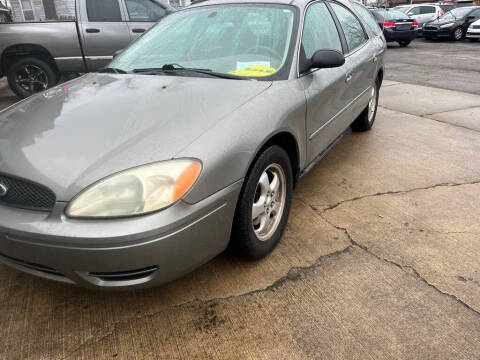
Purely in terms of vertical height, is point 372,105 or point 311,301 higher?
point 372,105

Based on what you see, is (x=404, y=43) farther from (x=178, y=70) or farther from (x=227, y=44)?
(x=178, y=70)

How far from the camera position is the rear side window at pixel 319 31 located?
9.36 ft

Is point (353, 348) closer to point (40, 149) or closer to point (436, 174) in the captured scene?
point (40, 149)

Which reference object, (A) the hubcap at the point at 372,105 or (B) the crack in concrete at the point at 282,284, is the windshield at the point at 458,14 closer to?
(A) the hubcap at the point at 372,105

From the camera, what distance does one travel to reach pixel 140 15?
22.6ft

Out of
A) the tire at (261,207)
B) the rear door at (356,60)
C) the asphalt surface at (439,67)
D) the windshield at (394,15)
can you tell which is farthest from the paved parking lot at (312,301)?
the windshield at (394,15)

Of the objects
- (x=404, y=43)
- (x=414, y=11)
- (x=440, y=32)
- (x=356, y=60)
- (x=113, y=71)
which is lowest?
(x=404, y=43)

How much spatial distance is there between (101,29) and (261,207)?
18.8 feet

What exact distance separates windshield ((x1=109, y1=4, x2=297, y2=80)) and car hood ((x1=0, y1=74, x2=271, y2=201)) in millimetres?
216

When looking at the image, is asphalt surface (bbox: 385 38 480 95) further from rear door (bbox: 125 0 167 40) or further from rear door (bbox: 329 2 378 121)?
rear door (bbox: 125 0 167 40)

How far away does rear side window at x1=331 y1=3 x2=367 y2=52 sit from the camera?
3.68m

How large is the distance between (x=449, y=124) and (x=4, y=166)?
517cm

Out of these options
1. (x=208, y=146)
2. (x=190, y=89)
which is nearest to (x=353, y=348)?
(x=208, y=146)

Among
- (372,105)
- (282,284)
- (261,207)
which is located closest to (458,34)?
(372,105)
